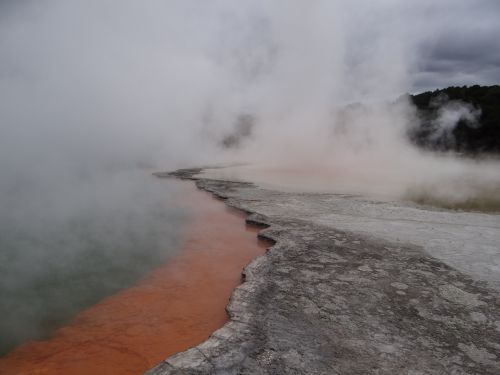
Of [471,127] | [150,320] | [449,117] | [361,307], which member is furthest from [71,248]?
[449,117]

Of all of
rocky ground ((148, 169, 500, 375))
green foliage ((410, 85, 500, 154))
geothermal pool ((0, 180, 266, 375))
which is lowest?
geothermal pool ((0, 180, 266, 375))

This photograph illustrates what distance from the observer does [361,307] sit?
110 inches

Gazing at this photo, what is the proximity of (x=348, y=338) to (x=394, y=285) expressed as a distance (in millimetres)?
890

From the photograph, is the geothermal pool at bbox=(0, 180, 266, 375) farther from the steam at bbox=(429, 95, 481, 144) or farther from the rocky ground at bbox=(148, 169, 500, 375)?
the steam at bbox=(429, 95, 481, 144)

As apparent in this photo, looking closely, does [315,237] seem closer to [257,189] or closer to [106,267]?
[106,267]

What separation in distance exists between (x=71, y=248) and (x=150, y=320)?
86.1 inches

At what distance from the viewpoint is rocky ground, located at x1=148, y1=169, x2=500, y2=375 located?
7.27 ft

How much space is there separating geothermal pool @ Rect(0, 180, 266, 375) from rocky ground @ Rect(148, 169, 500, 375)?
315 millimetres

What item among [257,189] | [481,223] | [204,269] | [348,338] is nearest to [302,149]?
[257,189]

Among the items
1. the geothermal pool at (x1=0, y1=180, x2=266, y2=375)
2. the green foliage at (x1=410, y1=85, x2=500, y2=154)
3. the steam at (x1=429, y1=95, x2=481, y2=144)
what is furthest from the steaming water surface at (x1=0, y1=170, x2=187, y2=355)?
the steam at (x1=429, y1=95, x2=481, y2=144)

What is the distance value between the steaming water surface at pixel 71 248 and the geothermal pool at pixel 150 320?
153 mm

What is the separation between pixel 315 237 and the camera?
169 inches

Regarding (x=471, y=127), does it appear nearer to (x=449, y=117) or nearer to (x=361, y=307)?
(x=449, y=117)

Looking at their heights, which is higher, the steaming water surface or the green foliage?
the green foliage
